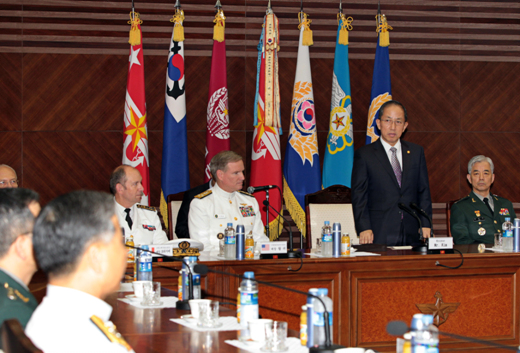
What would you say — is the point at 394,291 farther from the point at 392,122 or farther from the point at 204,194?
the point at 204,194

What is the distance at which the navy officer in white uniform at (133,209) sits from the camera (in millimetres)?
3771

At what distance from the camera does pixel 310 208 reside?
435cm

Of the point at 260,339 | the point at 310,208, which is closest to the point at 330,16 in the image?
the point at 310,208

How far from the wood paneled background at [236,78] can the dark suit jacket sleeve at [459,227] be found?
169 centimetres

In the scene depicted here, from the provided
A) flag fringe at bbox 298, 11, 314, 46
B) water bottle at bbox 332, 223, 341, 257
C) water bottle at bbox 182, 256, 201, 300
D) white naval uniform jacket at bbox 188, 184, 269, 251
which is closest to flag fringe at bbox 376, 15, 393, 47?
flag fringe at bbox 298, 11, 314, 46

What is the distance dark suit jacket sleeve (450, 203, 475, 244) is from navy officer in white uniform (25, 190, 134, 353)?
3589 millimetres

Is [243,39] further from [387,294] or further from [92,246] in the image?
[92,246]

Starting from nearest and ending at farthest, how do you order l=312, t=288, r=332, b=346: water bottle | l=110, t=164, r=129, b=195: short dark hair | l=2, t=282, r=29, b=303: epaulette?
l=2, t=282, r=29, b=303: epaulette
l=312, t=288, r=332, b=346: water bottle
l=110, t=164, r=129, b=195: short dark hair

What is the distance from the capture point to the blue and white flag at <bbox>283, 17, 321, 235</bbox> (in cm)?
543

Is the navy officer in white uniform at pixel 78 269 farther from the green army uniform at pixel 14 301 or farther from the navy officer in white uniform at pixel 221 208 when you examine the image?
the navy officer in white uniform at pixel 221 208

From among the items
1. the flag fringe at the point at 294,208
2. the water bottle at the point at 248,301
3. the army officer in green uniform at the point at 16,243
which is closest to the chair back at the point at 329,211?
the flag fringe at the point at 294,208

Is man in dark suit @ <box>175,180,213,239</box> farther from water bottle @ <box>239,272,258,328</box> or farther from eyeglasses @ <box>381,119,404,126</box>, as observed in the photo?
water bottle @ <box>239,272,258,328</box>

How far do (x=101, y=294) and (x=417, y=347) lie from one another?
686 mm

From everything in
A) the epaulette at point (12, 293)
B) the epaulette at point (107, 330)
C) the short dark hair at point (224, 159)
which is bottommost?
the epaulette at point (107, 330)
